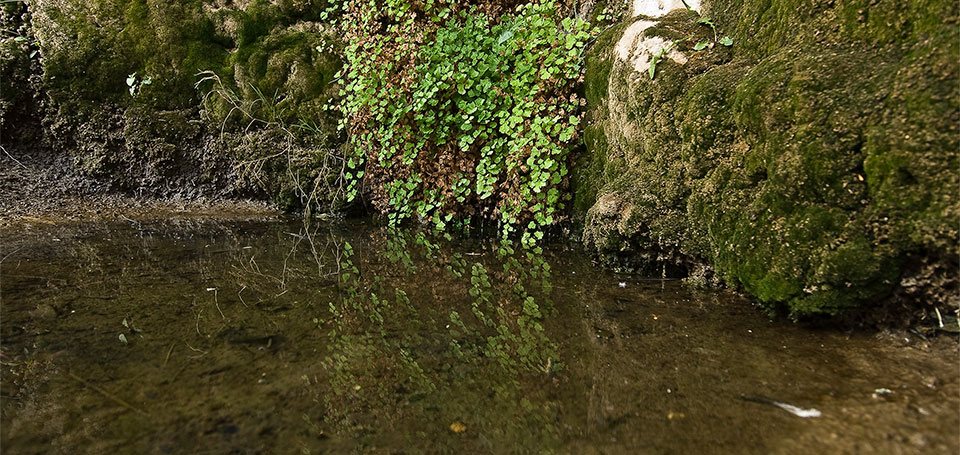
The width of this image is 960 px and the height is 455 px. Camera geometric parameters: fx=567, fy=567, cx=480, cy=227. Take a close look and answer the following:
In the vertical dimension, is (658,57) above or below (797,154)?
above

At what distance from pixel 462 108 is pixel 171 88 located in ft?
10.0

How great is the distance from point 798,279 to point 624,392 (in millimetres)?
958

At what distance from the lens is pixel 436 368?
2094 millimetres

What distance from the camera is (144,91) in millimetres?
5348

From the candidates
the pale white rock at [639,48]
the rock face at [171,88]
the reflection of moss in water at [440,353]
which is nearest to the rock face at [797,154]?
the pale white rock at [639,48]

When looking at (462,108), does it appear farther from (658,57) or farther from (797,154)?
(797,154)

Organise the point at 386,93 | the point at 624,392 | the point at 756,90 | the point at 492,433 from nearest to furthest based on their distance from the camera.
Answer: the point at 492,433
the point at 624,392
the point at 756,90
the point at 386,93

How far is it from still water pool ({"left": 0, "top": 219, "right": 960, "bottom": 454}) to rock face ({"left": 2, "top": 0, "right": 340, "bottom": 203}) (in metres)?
2.23

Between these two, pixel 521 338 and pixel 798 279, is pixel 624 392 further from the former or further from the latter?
pixel 798 279

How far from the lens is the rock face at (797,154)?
6.30 feet

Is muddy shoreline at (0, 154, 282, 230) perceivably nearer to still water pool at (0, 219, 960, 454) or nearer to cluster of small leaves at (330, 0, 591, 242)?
cluster of small leaves at (330, 0, 591, 242)

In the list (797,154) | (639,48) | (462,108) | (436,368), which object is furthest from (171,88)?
(797,154)

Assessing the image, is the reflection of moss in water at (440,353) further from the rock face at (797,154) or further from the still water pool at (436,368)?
the rock face at (797,154)

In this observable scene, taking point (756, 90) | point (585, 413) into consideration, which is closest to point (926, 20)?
point (756, 90)
